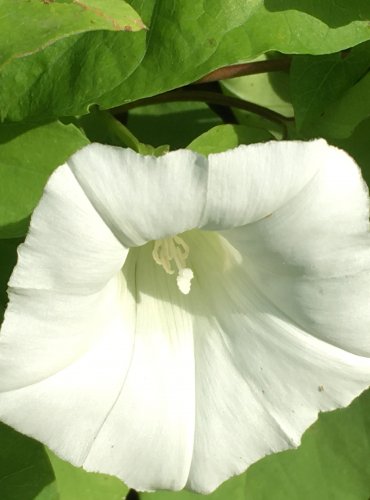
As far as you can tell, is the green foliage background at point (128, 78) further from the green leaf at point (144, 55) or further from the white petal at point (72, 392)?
the white petal at point (72, 392)

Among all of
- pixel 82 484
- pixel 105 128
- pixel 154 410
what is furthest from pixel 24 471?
pixel 105 128

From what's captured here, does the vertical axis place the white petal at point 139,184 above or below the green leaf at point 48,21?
below

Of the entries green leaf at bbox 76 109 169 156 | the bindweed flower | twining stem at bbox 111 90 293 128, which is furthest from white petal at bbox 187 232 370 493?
twining stem at bbox 111 90 293 128

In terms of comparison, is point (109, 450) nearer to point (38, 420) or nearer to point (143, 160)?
point (38, 420)

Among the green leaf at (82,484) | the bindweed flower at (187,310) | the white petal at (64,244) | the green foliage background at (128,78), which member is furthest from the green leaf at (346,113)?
the green leaf at (82,484)

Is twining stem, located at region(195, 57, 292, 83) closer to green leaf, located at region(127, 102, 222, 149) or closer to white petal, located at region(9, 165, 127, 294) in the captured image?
green leaf, located at region(127, 102, 222, 149)

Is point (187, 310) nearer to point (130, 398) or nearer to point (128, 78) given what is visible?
point (130, 398)

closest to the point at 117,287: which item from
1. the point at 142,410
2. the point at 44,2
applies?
the point at 142,410
